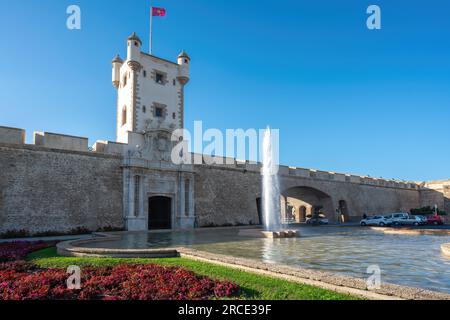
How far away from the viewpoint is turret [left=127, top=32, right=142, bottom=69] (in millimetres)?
25969

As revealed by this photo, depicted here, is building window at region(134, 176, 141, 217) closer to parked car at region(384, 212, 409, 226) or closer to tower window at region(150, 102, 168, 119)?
tower window at region(150, 102, 168, 119)

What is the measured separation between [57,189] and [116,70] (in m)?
14.0

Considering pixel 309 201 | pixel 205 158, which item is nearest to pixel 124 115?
pixel 205 158

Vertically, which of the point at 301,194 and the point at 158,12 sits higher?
the point at 158,12

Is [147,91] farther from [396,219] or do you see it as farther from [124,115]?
[396,219]

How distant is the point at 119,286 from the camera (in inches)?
251

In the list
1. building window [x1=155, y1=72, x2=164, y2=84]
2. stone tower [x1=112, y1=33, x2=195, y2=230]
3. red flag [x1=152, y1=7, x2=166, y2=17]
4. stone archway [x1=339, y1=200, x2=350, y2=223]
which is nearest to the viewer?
stone tower [x1=112, y1=33, x2=195, y2=230]

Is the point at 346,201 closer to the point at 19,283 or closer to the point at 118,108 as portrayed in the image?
the point at 118,108

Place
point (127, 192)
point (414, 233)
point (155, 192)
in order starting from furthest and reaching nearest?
point (155, 192) → point (127, 192) → point (414, 233)

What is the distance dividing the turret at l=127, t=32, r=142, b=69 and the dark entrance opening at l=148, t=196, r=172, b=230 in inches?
435

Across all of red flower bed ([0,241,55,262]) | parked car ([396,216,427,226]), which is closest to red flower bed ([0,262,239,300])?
red flower bed ([0,241,55,262])

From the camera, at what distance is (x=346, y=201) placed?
40.6m
